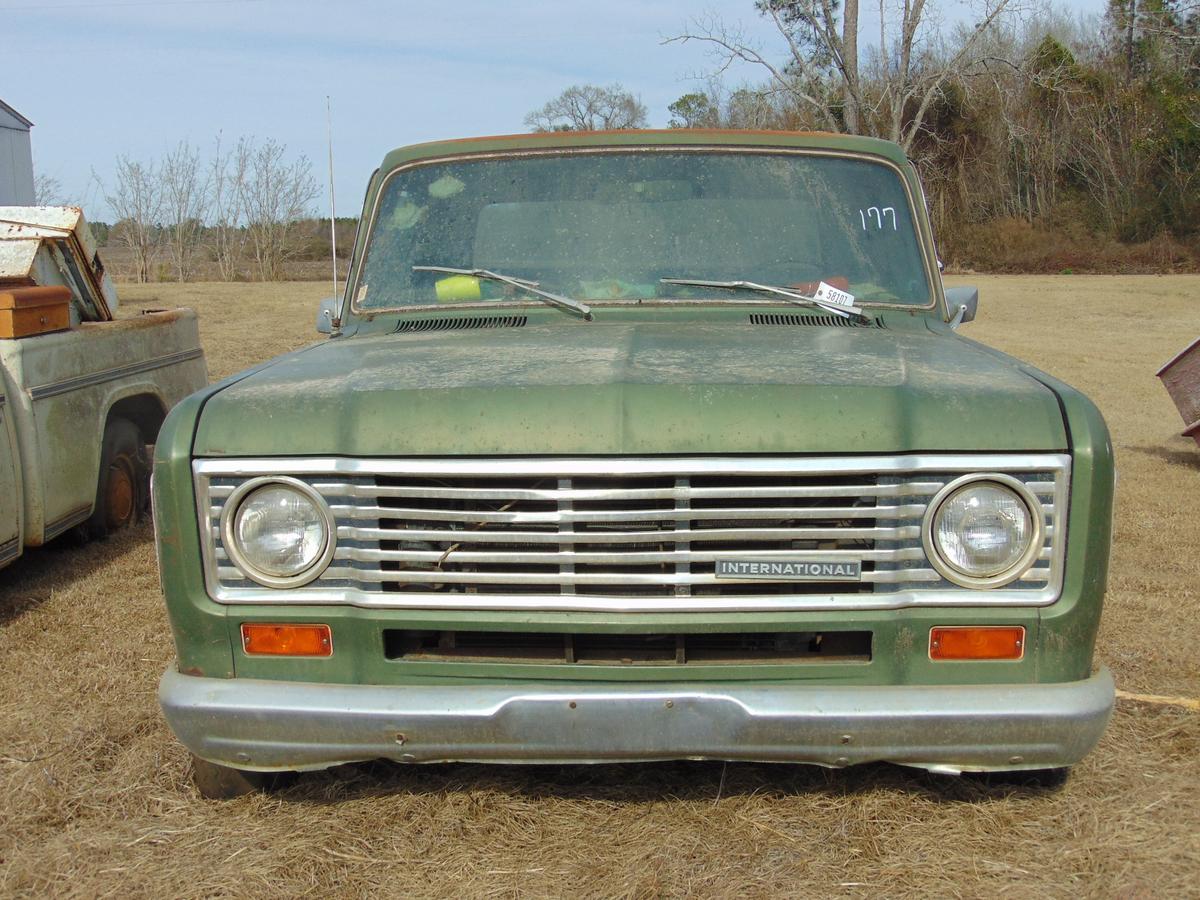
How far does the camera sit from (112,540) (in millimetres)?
6086

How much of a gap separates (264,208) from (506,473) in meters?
26.9

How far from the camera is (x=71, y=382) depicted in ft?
17.7

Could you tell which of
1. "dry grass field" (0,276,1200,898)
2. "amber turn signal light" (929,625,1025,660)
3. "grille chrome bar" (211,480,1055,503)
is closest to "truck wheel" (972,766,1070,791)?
"dry grass field" (0,276,1200,898)

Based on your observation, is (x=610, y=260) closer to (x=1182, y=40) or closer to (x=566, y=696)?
(x=566, y=696)

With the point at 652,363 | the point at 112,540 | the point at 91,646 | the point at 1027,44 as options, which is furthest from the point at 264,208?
the point at 652,363

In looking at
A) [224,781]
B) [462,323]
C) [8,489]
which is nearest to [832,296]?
[462,323]

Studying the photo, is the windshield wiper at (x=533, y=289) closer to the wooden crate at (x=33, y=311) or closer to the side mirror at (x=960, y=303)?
the side mirror at (x=960, y=303)

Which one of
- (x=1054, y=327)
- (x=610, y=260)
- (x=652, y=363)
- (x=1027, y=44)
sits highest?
(x=1027, y=44)

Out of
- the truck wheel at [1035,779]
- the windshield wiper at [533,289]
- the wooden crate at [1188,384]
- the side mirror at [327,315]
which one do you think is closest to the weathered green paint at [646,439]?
the truck wheel at [1035,779]

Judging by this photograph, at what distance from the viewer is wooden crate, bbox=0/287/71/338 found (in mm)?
5000

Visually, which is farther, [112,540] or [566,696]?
[112,540]

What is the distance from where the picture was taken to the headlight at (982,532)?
8.17ft

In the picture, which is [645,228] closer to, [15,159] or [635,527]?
[635,527]

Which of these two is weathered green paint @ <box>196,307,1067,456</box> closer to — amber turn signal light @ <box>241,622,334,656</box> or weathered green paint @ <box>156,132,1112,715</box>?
weathered green paint @ <box>156,132,1112,715</box>
